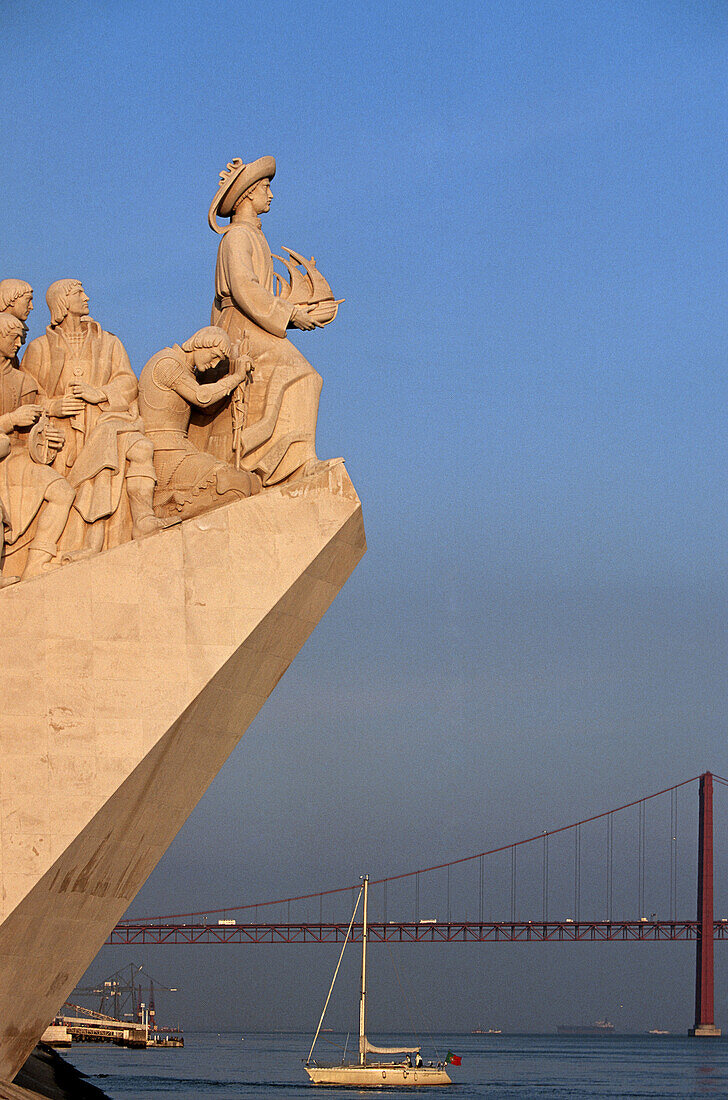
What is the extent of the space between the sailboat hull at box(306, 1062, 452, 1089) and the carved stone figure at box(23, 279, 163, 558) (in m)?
35.3

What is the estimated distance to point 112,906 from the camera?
9.88 meters

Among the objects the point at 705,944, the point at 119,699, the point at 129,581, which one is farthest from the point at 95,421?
the point at 705,944

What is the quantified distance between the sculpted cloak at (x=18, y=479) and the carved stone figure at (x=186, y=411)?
0.73m

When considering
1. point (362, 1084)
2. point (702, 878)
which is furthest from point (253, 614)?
point (702, 878)

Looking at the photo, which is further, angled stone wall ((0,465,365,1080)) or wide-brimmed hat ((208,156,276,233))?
wide-brimmed hat ((208,156,276,233))

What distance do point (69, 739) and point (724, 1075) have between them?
53.2 m

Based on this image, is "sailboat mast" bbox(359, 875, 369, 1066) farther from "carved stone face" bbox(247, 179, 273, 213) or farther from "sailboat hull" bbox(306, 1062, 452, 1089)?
Answer: "carved stone face" bbox(247, 179, 273, 213)

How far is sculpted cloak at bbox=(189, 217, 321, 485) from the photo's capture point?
36.0 feet

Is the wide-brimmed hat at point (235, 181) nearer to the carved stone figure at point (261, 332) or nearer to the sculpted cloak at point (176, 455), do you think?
the carved stone figure at point (261, 332)

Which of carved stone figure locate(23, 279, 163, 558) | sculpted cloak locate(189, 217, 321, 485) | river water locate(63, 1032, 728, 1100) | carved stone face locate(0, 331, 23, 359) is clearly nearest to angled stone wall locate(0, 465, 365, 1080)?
carved stone figure locate(23, 279, 163, 558)

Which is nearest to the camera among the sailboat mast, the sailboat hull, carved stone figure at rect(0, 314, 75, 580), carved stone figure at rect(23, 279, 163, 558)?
carved stone figure at rect(0, 314, 75, 580)

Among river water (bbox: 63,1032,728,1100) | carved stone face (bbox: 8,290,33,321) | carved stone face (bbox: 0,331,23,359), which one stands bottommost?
river water (bbox: 63,1032,728,1100)

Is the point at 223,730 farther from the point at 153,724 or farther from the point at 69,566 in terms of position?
the point at 69,566

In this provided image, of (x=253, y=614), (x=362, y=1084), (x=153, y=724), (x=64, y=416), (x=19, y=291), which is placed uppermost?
(x=19, y=291)
